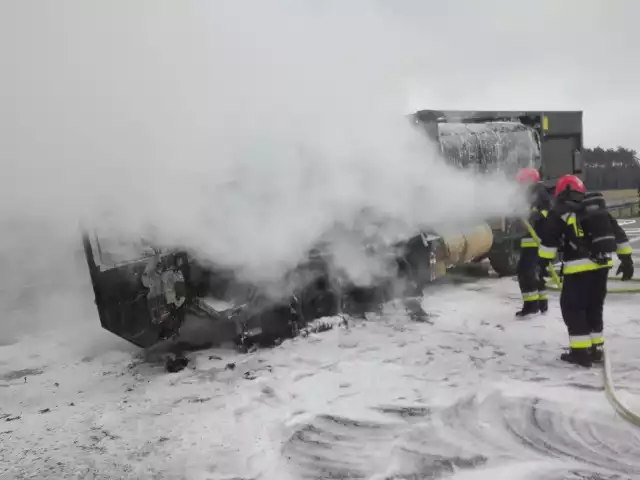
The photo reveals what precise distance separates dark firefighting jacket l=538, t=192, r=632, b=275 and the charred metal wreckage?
1916mm

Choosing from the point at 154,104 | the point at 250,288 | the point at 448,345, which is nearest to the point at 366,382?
the point at 448,345

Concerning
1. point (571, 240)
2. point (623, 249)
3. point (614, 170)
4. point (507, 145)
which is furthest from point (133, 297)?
point (614, 170)

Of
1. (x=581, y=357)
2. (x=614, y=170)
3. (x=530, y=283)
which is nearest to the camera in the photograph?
(x=581, y=357)

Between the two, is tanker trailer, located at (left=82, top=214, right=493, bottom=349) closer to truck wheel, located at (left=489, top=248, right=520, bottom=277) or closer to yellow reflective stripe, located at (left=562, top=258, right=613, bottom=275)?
truck wheel, located at (left=489, top=248, right=520, bottom=277)

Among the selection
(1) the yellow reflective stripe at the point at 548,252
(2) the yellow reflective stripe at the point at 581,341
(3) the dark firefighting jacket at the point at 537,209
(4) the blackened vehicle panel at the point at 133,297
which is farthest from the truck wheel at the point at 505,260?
(4) the blackened vehicle panel at the point at 133,297

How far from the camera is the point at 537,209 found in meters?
5.98

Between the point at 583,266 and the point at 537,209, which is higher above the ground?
the point at 537,209

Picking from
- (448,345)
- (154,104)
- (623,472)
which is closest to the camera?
(623,472)

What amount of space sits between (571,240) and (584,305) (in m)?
0.57

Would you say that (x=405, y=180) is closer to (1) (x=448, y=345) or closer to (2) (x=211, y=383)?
(1) (x=448, y=345)

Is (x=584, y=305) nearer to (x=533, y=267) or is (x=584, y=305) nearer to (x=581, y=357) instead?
(x=581, y=357)

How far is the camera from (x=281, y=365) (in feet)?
15.2

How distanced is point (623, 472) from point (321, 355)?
104 inches

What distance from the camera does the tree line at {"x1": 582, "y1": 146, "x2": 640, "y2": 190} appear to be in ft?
86.3
